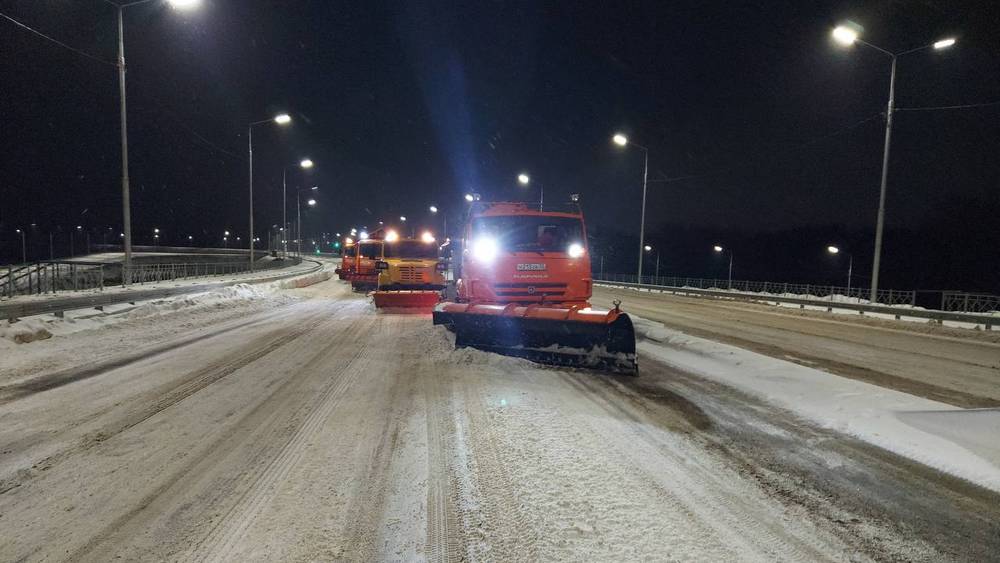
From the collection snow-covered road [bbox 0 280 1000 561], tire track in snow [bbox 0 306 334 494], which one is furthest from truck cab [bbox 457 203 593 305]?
tire track in snow [bbox 0 306 334 494]

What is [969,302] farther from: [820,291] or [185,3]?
[185,3]

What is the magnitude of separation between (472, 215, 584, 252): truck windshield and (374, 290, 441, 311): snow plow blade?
23.7 feet

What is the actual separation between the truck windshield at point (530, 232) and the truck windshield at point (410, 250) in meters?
8.90

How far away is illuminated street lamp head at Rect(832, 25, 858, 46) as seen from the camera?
54.6 ft

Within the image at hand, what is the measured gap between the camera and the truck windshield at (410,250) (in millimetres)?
18641

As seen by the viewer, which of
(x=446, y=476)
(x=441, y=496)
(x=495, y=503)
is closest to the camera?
(x=495, y=503)

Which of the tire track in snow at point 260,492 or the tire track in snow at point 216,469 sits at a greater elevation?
the tire track in snow at point 260,492

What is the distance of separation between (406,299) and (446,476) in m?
12.9

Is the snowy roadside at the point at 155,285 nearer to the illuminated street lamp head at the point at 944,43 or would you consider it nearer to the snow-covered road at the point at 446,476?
the snow-covered road at the point at 446,476

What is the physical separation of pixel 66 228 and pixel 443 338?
364ft

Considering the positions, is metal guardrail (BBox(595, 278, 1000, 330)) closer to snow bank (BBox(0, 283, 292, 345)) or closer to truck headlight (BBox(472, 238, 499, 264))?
truck headlight (BBox(472, 238, 499, 264))

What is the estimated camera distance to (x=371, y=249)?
2342 cm

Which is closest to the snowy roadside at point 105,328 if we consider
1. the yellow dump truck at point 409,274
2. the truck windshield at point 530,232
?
the yellow dump truck at point 409,274

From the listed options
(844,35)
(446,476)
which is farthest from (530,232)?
(844,35)
